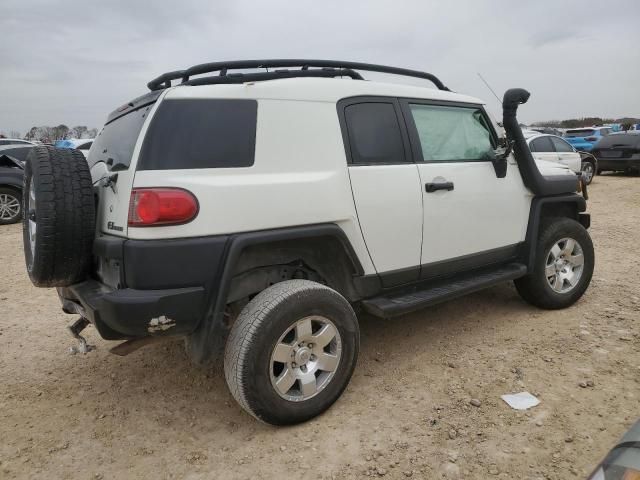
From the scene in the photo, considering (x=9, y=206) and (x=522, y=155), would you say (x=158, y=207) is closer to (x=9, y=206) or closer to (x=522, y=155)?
(x=522, y=155)

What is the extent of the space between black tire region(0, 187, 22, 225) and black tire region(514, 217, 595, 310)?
30.4 ft

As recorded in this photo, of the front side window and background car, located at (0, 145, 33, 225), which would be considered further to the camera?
background car, located at (0, 145, 33, 225)

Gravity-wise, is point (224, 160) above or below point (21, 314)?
above

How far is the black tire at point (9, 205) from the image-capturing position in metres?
8.84

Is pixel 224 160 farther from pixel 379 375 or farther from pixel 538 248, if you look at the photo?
pixel 538 248

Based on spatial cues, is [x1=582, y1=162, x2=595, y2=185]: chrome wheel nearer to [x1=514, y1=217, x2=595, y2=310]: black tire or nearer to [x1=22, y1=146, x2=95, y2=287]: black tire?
[x1=514, y1=217, x2=595, y2=310]: black tire

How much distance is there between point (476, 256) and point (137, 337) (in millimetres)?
2397

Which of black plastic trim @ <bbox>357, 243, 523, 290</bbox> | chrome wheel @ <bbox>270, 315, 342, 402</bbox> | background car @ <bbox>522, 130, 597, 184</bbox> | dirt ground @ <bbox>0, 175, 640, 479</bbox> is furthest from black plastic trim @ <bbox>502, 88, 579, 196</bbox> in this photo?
background car @ <bbox>522, 130, 597, 184</bbox>

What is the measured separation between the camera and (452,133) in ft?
11.1

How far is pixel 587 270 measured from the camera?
4.06 metres

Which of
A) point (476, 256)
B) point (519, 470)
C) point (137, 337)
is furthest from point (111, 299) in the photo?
point (476, 256)

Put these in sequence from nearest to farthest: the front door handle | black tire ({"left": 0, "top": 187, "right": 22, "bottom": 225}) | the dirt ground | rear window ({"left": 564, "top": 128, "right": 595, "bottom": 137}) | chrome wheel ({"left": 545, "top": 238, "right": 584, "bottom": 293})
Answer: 1. the dirt ground
2. the front door handle
3. chrome wheel ({"left": 545, "top": 238, "right": 584, "bottom": 293})
4. black tire ({"left": 0, "top": 187, "right": 22, "bottom": 225})
5. rear window ({"left": 564, "top": 128, "right": 595, "bottom": 137})

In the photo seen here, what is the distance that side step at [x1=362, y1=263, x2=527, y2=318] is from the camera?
2850 millimetres

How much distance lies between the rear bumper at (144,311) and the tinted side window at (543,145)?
33.5ft
